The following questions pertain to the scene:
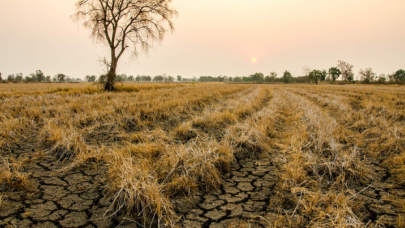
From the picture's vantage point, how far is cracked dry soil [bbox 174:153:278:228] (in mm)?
1718

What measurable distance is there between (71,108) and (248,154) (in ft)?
19.1

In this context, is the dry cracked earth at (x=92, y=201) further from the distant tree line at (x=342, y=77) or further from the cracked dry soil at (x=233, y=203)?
the distant tree line at (x=342, y=77)

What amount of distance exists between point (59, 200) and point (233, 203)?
1.79 m

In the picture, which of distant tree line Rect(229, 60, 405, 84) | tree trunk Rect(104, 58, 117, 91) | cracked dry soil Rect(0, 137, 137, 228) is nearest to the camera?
cracked dry soil Rect(0, 137, 137, 228)

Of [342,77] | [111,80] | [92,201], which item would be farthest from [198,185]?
[342,77]

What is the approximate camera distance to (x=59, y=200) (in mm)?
1951

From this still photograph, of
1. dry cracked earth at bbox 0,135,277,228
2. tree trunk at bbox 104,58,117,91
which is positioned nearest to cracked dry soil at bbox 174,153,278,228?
dry cracked earth at bbox 0,135,277,228

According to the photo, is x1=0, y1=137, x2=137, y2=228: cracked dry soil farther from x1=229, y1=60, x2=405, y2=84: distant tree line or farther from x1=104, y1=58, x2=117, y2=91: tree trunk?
x1=229, y1=60, x2=405, y2=84: distant tree line

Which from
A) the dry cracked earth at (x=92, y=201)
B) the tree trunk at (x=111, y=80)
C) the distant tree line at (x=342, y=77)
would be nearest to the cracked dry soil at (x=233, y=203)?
the dry cracked earth at (x=92, y=201)

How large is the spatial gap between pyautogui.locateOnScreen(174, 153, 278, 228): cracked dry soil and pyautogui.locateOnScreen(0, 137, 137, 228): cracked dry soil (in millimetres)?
544

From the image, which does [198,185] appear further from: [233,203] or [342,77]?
[342,77]

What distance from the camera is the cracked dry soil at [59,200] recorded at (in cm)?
165

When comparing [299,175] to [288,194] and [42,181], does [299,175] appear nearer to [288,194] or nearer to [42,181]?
[288,194]

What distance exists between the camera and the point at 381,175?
8.45 ft
